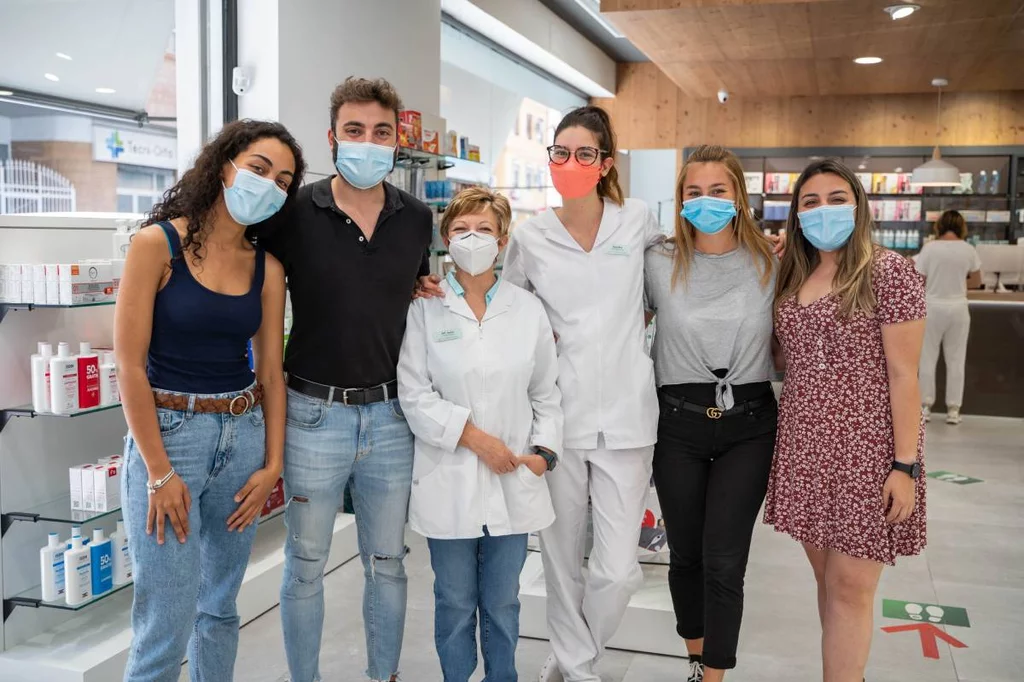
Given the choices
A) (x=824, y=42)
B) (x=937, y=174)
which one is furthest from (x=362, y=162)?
(x=937, y=174)

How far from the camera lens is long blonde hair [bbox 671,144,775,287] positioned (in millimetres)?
2586

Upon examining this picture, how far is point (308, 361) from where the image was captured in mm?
2410

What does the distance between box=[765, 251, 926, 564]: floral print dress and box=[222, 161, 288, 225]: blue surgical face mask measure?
1398mm

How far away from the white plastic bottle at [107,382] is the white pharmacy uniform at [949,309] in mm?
6837

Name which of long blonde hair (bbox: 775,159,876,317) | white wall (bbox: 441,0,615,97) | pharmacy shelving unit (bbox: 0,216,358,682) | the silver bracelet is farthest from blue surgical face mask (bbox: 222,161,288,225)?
white wall (bbox: 441,0,615,97)

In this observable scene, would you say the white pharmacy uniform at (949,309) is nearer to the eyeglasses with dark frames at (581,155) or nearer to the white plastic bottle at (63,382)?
the eyeglasses with dark frames at (581,155)

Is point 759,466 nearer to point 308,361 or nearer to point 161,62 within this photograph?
point 308,361

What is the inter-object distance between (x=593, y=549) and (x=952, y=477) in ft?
14.2

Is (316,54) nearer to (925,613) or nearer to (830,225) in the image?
(830,225)

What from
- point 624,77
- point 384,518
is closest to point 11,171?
point 384,518

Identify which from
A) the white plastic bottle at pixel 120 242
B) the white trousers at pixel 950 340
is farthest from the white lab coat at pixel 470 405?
the white trousers at pixel 950 340

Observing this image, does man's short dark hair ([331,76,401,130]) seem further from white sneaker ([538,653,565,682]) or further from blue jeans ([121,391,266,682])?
white sneaker ([538,653,565,682])

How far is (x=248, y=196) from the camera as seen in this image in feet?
7.06

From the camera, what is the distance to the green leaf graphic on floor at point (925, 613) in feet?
12.0
